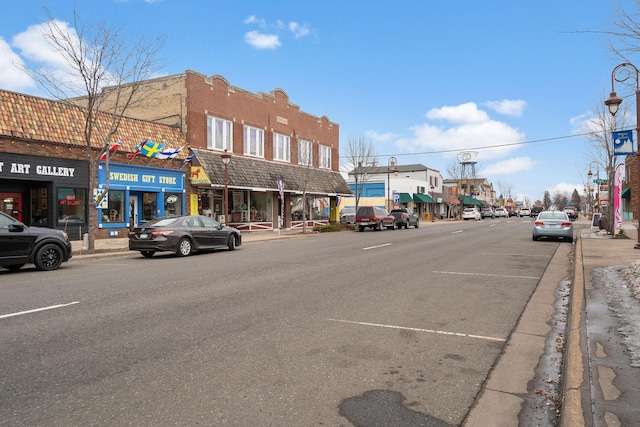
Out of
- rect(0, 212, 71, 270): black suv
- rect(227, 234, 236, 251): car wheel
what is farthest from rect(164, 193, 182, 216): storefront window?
rect(0, 212, 71, 270): black suv

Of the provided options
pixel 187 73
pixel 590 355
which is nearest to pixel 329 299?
pixel 590 355

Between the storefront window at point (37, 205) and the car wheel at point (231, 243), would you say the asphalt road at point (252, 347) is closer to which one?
the car wheel at point (231, 243)

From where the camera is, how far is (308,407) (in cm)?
361

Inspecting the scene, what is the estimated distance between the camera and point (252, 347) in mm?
5027

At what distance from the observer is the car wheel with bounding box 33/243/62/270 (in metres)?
11.3

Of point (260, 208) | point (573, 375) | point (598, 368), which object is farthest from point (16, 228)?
point (260, 208)

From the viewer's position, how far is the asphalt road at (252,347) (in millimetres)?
3568

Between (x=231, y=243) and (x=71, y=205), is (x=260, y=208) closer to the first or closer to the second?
(x=71, y=205)

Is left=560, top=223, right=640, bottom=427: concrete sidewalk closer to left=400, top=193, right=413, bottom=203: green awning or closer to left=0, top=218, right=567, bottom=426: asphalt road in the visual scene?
left=0, top=218, right=567, bottom=426: asphalt road

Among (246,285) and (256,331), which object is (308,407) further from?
(246,285)

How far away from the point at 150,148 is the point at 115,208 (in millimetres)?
3181

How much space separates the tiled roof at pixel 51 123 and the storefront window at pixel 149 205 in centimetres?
259

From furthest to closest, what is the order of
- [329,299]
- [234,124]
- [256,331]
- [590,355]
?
[234,124]
[329,299]
[256,331]
[590,355]

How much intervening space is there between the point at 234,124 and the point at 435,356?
2383 centimetres
